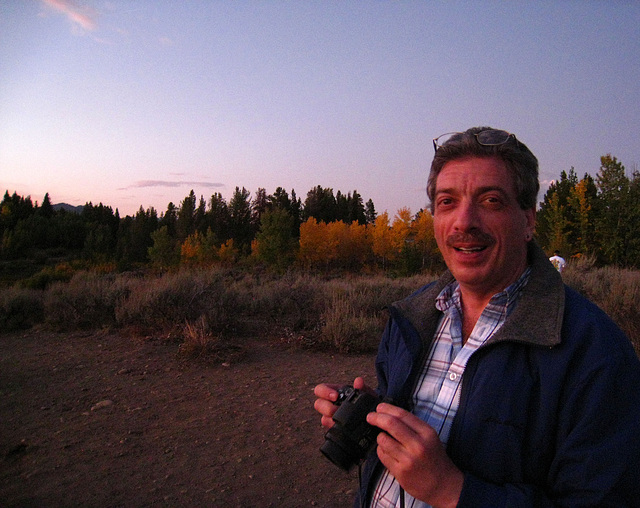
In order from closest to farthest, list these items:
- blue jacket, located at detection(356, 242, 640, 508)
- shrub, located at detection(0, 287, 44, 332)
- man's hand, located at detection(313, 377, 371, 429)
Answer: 1. blue jacket, located at detection(356, 242, 640, 508)
2. man's hand, located at detection(313, 377, 371, 429)
3. shrub, located at detection(0, 287, 44, 332)

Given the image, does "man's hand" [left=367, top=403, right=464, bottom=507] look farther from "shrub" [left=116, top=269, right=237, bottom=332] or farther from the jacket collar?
"shrub" [left=116, top=269, right=237, bottom=332]

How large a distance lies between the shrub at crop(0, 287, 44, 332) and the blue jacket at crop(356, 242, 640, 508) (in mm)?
10137

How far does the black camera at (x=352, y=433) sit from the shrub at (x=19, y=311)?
973 centimetres

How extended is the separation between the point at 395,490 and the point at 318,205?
82273 mm

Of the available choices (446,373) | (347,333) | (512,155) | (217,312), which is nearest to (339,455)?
(446,373)

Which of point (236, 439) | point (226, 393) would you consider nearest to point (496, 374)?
point (236, 439)

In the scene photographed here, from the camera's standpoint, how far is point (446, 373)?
1.49 m

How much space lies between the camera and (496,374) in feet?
4.05

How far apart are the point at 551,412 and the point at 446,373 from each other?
40cm

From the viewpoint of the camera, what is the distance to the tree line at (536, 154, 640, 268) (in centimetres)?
3716

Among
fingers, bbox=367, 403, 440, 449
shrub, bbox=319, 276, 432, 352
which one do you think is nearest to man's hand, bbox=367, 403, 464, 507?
fingers, bbox=367, 403, 440, 449

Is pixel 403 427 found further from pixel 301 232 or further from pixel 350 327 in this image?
pixel 301 232

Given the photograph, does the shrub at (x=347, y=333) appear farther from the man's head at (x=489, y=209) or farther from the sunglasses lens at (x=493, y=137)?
the sunglasses lens at (x=493, y=137)

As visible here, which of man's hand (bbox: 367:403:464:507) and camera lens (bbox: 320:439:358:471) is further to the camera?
camera lens (bbox: 320:439:358:471)
